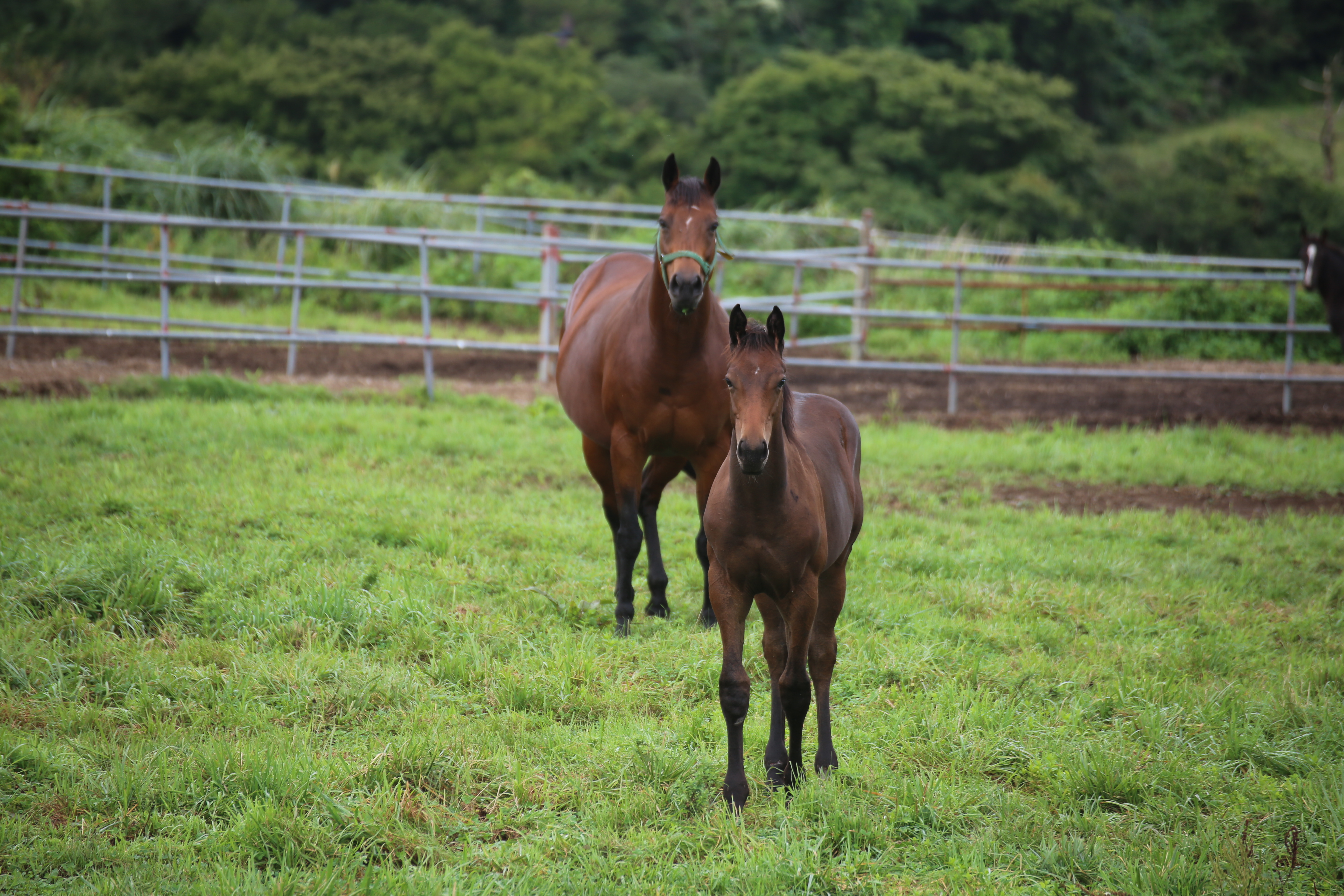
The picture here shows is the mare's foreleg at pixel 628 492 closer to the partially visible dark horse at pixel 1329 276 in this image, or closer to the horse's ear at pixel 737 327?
the horse's ear at pixel 737 327

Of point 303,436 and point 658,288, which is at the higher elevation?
point 658,288

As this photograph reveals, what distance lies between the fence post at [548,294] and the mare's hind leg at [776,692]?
656 cm

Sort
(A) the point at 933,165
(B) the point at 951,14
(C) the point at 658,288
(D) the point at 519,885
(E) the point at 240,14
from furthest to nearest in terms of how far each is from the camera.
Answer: (B) the point at 951,14
(E) the point at 240,14
(A) the point at 933,165
(C) the point at 658,288
(D) the point at 519,885

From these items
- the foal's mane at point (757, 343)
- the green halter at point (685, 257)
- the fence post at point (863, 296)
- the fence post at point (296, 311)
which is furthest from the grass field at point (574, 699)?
the fence post at point (863, 296)

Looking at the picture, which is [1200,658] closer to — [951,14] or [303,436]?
[303,436]

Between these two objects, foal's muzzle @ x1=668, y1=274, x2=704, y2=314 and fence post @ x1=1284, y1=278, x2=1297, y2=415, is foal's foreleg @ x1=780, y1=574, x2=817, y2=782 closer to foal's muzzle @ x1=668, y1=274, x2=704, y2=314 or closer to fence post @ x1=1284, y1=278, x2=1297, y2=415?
foal's muzzle @ x1=668, y1=274, x2=704, y2=314

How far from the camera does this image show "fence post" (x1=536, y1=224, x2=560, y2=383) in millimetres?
9609

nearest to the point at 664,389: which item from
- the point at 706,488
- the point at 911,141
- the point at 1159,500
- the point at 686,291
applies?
the point at 706,488

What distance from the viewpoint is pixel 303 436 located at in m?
7.16

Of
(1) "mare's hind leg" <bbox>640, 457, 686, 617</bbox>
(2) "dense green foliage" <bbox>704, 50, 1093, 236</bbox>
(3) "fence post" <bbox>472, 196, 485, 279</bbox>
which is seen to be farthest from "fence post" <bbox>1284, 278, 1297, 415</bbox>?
(2) "dense green foliage" <bbox>704, 50, 1093, 236</bbox>

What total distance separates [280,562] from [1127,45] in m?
35.9

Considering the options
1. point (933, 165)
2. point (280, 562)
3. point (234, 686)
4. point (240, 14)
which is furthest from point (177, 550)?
point (240, 14)

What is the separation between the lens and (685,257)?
13.6ft

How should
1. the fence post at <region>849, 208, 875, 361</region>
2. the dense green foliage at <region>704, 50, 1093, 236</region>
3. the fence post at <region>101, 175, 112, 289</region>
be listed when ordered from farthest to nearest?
the dense green foliage at <region>704, 50, 1093, 236</region>, the fence post at <region>849, 208, 875, 361</region>, the fence post at <region>101, 175, 112, 289</region>
